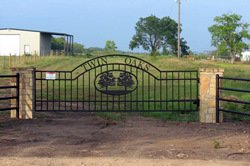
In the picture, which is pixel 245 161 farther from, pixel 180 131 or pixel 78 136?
pixel 78 136

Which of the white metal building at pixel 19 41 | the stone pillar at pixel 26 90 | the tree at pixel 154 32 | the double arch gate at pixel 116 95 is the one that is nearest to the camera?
the stone pillar at pixel 26 90

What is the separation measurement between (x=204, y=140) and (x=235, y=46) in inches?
2558

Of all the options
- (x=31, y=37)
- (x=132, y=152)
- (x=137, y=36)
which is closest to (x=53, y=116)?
(x=132, y=152)

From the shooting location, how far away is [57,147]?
7.27 meters

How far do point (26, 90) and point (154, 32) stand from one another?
73.7 meters

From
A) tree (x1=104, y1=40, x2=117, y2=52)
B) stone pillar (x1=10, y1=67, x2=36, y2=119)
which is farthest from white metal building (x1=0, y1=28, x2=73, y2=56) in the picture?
stone pillar (x1=10, y1=67, x2=36, y2=119)

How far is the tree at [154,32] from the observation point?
81.4 meters

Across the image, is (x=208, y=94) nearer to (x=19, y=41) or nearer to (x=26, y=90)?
(x=26, y=90)

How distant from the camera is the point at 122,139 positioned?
8.02 metres

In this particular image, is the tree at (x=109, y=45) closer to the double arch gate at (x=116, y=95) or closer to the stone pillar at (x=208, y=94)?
the double arch gate at (x=116, y=95)

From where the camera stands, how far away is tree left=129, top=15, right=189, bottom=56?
81.4 metres

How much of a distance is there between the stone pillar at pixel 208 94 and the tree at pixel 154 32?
233ft

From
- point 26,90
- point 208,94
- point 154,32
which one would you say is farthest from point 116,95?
point 154,32

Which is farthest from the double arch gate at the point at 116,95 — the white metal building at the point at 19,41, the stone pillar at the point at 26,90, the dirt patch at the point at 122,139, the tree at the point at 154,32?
the tree at the point at 154,32
